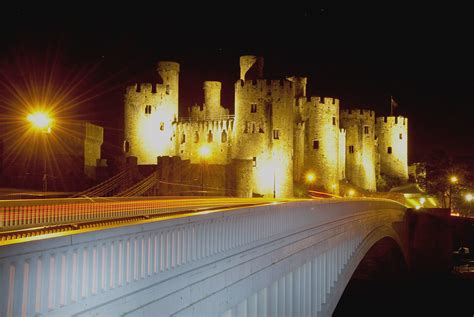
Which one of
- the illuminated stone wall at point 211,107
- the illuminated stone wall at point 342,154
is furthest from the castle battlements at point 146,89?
the illuminated stone wall at point 342,154

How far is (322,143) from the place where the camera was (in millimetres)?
56781

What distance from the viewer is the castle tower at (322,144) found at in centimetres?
5631

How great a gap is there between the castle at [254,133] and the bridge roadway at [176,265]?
29.6 meters

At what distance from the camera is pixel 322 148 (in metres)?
56.7

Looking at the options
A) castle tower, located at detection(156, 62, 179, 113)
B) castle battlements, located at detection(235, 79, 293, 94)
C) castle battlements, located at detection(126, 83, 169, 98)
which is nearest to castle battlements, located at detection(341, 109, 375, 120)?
castle battlements, located at detection(235, 79, 293, 94)

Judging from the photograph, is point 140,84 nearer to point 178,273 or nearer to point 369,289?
point 369,289

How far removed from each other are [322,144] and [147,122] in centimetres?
1674

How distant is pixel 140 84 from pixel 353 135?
80.3ft

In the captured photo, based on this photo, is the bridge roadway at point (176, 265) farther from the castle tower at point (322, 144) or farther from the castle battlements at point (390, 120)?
the castle battlements at point (390, 120)

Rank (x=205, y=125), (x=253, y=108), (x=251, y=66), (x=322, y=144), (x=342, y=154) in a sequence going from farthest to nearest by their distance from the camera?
1. (x=342, y=154)
2. (x=322, y=144)
3. (x=251, y=66)
4. (x=205, y=125)
5. (x=253, y=108)

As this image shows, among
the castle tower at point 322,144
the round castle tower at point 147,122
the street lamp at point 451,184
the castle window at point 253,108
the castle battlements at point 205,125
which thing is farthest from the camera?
the street lamp at point 451,184

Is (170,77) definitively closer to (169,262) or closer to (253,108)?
(253,108)

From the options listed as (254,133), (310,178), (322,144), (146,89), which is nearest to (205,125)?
(254,133)

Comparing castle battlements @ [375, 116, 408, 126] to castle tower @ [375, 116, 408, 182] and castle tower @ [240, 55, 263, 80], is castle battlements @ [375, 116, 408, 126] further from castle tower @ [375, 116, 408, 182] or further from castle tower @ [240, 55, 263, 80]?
castle tower @ [240, 55, 263, 80]
